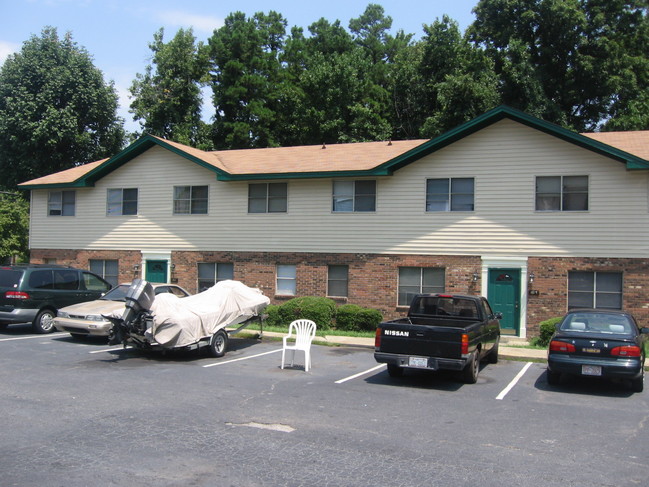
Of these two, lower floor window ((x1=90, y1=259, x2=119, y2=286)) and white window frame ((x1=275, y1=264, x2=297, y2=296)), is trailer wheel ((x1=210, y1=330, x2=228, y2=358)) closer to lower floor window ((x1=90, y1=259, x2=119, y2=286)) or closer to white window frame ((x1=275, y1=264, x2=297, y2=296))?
white window frame ((x1=275, y1=264, x2=297, y2=296))

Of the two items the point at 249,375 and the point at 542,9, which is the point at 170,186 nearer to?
the point at 249,375

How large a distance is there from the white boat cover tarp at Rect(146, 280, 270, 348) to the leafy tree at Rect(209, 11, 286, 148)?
1108 inches

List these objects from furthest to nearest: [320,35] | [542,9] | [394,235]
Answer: [320,35] → [542,9] → [394,235]

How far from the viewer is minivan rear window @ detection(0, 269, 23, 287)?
16562mm

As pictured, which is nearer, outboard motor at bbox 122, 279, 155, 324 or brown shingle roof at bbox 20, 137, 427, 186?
outboard motor at bbox 122, 279, 155, 324

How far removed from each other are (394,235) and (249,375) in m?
9.77

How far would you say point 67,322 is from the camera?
50.5ft

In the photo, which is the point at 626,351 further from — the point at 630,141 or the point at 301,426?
the point at 630,141

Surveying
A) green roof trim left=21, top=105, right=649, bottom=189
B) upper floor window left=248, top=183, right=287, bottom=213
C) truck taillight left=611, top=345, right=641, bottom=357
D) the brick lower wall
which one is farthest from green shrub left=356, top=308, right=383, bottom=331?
truck taillight left=611, top=345, right=641, bottom=357

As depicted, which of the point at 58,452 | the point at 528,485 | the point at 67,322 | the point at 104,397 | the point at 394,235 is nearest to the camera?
the point at 528,485

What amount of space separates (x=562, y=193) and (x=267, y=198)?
10006mm

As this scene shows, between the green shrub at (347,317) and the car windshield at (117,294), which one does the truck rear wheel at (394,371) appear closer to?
the green shrub at (347,317)

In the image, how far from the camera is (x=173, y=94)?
4316cm

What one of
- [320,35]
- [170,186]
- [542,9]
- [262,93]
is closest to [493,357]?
[170,186]
